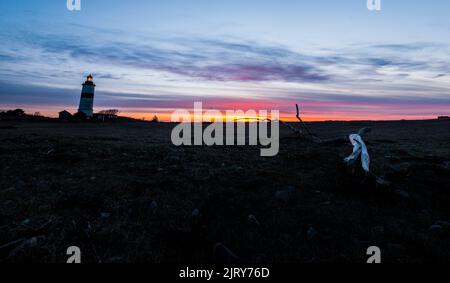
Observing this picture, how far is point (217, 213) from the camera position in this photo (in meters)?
5.77

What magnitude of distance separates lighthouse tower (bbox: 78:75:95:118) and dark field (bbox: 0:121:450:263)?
47659 mm

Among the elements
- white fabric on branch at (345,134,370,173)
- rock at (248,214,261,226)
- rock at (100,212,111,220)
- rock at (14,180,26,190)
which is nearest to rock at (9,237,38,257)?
rock at (100,212,111,220)

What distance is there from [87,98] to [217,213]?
54.5 meters

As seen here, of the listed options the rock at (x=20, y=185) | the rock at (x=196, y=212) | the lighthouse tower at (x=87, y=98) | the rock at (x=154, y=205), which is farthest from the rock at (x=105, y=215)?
the lighthouse tower at (x=87, y=98)

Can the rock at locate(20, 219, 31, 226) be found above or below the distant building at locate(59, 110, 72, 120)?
below

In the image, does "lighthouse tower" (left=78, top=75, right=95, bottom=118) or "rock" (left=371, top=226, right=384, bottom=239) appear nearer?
"rock" (left=371, top=226, right=384, bottom=239)

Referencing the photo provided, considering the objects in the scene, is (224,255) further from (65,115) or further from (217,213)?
(65,115)

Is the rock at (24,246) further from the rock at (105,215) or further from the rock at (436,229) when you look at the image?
the rock at (436,229)

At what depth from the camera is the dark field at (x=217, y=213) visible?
4.36m

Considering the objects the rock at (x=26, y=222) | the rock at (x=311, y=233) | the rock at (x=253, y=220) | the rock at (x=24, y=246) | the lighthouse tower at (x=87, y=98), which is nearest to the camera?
the rock at (x=24, y=246)

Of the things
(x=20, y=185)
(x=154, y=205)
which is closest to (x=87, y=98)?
(x=20, y=185)

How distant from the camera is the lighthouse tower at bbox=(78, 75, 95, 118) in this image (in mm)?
53156

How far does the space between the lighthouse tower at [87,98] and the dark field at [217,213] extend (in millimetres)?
47659

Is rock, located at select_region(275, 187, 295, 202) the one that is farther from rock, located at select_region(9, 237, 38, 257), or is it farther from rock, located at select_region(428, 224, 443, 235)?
rock, located at select_region(9, 237, 38, 257)
